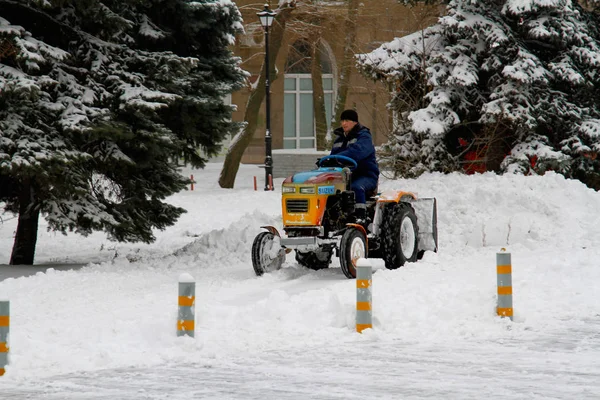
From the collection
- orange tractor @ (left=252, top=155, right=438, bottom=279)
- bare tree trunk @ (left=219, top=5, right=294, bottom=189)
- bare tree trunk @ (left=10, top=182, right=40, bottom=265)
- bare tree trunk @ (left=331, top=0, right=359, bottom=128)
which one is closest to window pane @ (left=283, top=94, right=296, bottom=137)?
bare tree trunk @ (left=331, top=0, right=359, bottom=128)

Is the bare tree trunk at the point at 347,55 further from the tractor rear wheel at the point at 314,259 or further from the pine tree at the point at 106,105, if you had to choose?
the tractor rear wheel at the point at 314,259

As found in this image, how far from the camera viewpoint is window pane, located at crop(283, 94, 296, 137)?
183 feet

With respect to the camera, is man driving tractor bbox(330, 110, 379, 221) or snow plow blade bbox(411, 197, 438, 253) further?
snow plow blade bbox(411, 197, 438, 253)

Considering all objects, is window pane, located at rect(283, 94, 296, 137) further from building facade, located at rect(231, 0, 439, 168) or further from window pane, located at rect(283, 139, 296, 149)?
window pane, located at rect(283, 139, 296, 149)

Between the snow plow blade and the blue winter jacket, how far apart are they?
1.54m

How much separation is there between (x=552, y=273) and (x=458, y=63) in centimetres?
1085

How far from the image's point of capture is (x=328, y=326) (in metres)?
10.5

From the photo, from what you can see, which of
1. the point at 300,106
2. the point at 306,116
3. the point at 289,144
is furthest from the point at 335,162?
the point at 306,116

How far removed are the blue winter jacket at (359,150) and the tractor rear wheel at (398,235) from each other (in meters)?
0.58

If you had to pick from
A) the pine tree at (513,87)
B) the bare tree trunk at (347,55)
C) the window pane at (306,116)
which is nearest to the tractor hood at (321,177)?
the pine tree at (513,87)

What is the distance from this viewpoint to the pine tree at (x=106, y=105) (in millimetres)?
16172

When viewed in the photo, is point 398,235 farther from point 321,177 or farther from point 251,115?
point 251,115

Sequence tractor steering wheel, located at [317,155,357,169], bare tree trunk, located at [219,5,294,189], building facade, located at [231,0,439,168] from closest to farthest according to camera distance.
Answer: tractor steering wheel, located at [317,155,357,169]
bare tree trunk, located at [219,5,294,189]
building facade, located at [231,0,439,168]

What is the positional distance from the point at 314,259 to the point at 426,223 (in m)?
2.00
